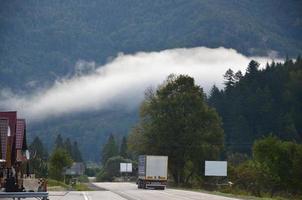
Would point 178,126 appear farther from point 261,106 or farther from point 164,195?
point 261,106

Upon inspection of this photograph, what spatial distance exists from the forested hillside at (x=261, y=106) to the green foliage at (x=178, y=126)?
174 ft

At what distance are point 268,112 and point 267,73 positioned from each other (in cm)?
1845

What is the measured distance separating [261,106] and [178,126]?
59825 millimetres

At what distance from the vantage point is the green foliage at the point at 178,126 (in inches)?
4028

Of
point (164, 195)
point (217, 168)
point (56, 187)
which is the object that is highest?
point (217, 168)

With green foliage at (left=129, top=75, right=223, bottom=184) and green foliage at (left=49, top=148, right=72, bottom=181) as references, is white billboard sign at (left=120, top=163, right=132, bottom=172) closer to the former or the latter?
green foliage at (left=49, top=148, right=72, bottom=181)

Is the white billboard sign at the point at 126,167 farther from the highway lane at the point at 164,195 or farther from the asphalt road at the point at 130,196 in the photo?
the asphalt road at the point at 130,196

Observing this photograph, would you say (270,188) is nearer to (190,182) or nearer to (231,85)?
(190,182)

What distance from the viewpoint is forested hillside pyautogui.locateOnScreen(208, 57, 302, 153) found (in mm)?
159125

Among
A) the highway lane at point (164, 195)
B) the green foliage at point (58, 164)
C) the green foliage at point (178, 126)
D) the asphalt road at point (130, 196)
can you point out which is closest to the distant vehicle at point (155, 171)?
the highway lane at point (164, 195)

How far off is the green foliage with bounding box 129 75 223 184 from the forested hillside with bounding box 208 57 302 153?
174 ft

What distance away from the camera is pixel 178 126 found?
10462 cm

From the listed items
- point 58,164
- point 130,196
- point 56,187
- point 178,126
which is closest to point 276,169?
point 178,126

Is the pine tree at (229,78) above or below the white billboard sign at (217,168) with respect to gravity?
above
